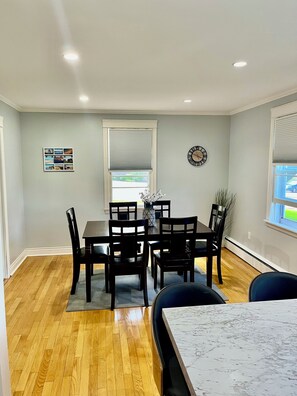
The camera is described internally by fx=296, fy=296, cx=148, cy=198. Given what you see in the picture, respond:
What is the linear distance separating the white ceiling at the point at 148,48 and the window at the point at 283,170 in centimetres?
33

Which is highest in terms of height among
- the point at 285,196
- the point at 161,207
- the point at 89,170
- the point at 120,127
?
the point at 120,127

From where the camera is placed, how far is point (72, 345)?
8.94 feet

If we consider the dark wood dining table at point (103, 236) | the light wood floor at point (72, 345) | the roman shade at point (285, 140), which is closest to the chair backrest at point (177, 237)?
the dark wood dining table at point (103, 236)

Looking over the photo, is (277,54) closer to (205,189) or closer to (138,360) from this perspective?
(138,360)

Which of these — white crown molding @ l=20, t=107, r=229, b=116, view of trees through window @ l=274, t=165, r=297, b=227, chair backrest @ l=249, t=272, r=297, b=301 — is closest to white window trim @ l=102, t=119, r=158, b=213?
white crown molding @ l=20, t=107, r=229, b=116

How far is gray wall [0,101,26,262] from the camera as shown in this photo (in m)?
4.39

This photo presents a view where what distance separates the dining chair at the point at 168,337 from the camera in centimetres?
144

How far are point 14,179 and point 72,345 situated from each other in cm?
297

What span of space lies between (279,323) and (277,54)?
6.98ft

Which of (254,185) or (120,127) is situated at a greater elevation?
(120,127)

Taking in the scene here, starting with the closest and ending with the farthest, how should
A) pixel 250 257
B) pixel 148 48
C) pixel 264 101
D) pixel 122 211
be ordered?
1. pixel 148 48
2. pixel 264 101
3. pixel 122 211
4. pixel 250 257

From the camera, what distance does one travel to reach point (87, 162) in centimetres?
534

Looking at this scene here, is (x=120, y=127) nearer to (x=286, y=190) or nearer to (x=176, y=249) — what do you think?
(x=176, y=249)

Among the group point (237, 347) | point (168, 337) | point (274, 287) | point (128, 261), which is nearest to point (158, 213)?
point (128, 261)
